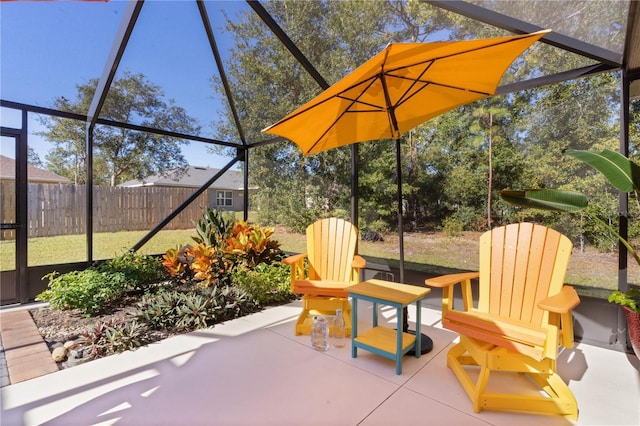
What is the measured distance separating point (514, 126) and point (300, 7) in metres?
3.36

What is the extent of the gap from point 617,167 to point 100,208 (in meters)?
6.24

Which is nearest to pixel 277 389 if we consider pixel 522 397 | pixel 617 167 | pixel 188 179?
pixel 522 397

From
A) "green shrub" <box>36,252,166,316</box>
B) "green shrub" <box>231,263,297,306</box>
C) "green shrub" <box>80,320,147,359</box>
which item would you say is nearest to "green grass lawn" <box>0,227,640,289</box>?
"green shrub" <box>36,252,166,316</box>

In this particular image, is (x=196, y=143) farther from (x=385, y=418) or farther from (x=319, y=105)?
(x=385, y=418)

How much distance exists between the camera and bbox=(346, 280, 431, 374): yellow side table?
2324 millimetres

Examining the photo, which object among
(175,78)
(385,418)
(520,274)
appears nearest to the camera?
(385,418)

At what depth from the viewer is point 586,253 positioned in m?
3.28

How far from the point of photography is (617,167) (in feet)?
7.03

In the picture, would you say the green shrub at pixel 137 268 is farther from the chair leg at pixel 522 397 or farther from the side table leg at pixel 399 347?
the chair leg at pixel 522 397

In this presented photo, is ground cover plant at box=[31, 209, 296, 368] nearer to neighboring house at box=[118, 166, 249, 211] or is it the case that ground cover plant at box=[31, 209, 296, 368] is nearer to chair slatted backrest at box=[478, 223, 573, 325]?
neighboring house at box=[118, 166, 249, 211]

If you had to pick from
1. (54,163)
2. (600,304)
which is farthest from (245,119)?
(600,304)

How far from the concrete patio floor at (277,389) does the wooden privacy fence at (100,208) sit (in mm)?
2623

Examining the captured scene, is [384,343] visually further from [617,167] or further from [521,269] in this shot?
[617,167]

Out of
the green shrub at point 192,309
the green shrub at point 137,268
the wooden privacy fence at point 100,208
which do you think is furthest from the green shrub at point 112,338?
the wooden privacy fence at point 100,208
